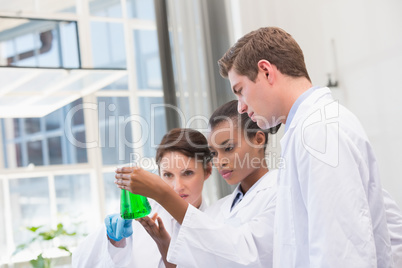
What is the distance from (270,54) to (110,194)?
193cm

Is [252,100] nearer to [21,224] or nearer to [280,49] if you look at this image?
[280,49]

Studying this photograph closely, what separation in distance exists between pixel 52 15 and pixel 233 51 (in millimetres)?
1884

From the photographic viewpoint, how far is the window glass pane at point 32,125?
111 inches

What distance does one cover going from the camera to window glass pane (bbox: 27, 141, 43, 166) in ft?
9.16

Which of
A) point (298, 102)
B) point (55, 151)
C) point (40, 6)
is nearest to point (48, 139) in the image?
point (55, 151)

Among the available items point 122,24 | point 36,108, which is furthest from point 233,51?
point 122,24

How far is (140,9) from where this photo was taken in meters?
2.92

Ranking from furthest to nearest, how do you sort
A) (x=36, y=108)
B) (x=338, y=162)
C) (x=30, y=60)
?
(x=30, y=60) < (x=36, y=108) < (x=338, y=162)

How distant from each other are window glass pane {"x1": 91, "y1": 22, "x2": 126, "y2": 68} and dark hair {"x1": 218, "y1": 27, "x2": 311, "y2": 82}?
1.80 m

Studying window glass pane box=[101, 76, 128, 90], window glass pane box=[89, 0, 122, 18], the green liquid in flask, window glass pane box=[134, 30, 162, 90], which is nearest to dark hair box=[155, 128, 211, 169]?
the green liquid in flask

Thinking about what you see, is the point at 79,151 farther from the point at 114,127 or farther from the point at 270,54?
the point at 270,54

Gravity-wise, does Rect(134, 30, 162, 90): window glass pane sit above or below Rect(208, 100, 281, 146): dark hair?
above

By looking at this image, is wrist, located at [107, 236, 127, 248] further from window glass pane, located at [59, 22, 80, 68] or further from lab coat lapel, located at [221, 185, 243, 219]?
window glass pane, located at [59, 22, 80, 68]

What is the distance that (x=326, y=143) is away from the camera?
0.94m
